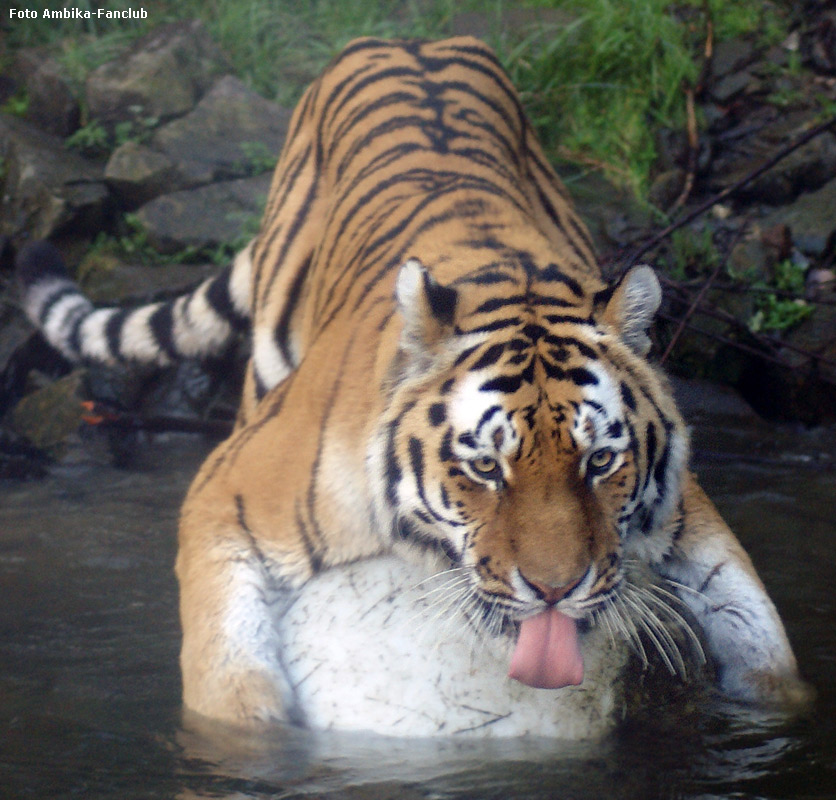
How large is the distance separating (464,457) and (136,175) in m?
4.43

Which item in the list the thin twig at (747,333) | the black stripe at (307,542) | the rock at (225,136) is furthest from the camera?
the rock at (225,136)

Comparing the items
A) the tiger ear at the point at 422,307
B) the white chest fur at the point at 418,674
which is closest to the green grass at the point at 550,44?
the tiger ear at the point at 422,307

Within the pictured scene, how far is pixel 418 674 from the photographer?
246 cm

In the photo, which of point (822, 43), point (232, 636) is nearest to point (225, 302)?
point (232, 636)

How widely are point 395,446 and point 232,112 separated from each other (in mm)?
4662

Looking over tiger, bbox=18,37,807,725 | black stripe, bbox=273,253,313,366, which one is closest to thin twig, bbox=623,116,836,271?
tiger, bbox=18,37,807,725

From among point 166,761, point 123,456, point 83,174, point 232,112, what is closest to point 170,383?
point 123,456

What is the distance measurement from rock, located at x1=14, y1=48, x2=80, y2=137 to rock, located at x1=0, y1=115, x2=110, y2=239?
0.36 m

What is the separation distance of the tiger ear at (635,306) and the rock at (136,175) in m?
4.28

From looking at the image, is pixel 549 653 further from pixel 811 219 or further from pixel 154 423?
pixel 811 219

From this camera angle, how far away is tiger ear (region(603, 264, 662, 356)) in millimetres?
2354

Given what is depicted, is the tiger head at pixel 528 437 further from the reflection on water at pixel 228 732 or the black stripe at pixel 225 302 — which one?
the black stripe at pixel 225 302

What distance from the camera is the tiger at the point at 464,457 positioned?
7.14ft

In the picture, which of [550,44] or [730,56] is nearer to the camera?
[550,44]
